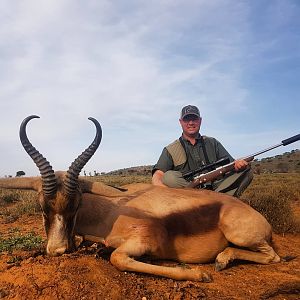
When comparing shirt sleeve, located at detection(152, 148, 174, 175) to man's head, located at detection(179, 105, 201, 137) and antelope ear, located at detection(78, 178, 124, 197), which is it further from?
antelope ear, located at detection(78, 178, 124, 197)

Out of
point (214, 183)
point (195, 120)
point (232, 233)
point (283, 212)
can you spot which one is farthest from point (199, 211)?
point (283, 212)

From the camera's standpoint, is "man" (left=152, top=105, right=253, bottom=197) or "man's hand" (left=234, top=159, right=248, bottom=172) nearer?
"man's hand" (left=234, top=159, right=248, bottom=172)

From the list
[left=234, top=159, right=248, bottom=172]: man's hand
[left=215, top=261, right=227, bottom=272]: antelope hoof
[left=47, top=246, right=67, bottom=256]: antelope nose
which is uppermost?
[left=234, top=159, right=248, bottom=172]: man's hand

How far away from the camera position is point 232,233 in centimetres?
540

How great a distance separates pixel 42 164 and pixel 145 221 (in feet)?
4.78

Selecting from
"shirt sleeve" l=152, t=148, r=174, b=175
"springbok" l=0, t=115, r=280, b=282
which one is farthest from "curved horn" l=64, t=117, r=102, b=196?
"shirt sleeve" l=152, t=148, r=174, b=175

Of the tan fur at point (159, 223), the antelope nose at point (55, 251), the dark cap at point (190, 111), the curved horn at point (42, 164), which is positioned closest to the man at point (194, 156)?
the dark cap at point (190, 111)

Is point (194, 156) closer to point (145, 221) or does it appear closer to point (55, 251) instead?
point (145, 221)

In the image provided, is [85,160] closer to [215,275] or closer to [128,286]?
[128,286]

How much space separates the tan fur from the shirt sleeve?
85.1 inches

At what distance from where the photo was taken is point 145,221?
5059mm

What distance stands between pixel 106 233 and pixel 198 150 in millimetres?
3607

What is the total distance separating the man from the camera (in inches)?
300

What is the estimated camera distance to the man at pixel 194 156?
7621 mm
